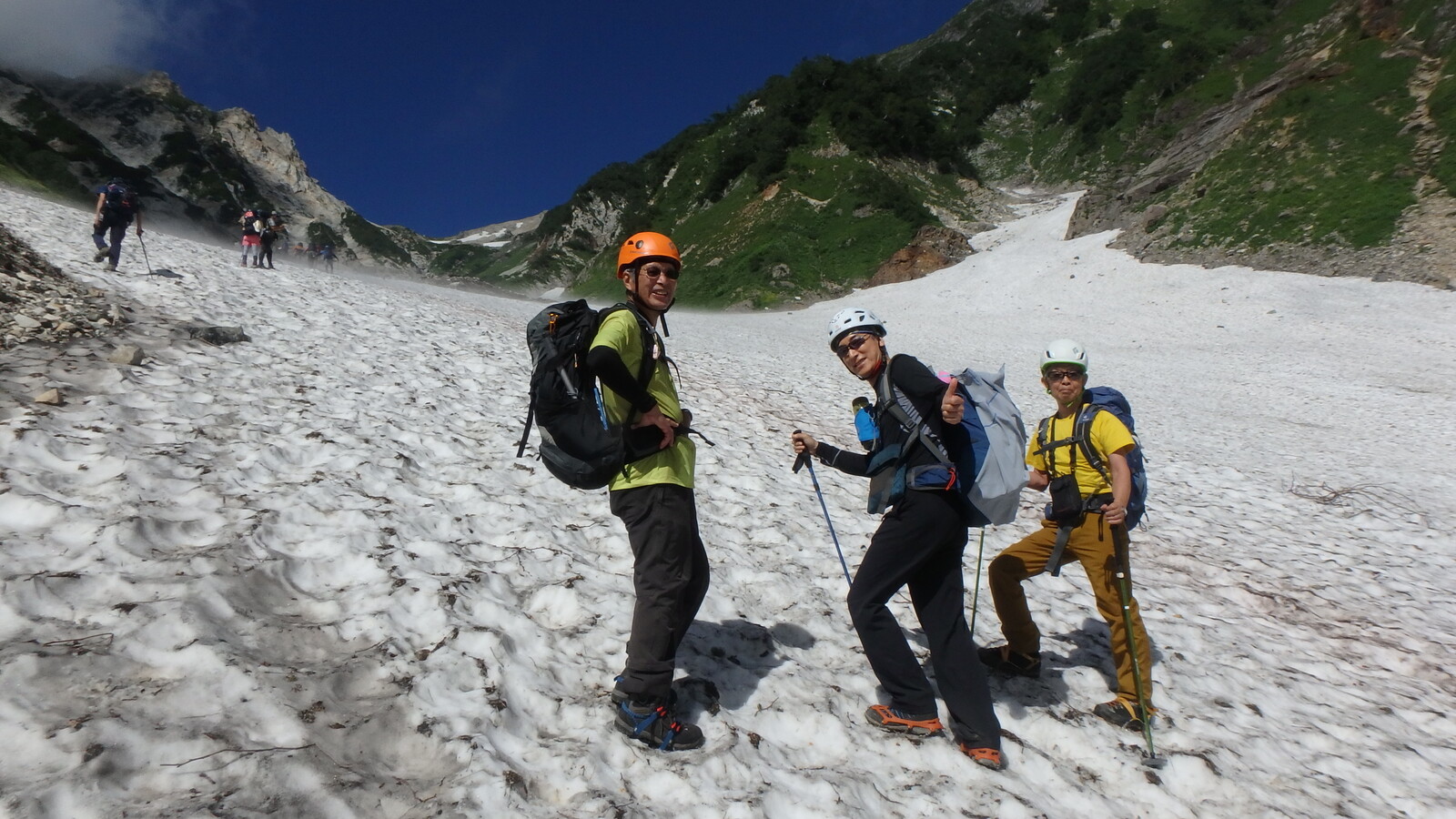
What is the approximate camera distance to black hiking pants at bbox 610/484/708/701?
3.71 metres

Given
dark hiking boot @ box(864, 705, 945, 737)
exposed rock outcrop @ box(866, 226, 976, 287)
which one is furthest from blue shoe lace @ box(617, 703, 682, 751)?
exposed rock outcrop @ box(866, 226, 976, 287)

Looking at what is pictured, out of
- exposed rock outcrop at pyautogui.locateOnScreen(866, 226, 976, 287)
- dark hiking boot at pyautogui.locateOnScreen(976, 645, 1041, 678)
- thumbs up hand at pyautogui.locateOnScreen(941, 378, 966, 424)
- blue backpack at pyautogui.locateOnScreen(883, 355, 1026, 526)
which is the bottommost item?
dark hiking boot at pyautogui.locateOnScreen(976, 645, 1041, 678)

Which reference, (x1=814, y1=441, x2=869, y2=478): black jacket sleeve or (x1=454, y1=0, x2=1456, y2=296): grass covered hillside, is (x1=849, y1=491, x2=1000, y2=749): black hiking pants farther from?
(x1=454, y1=0, x2=1456, y2=296): grass covered hillside

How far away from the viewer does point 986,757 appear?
404 cm

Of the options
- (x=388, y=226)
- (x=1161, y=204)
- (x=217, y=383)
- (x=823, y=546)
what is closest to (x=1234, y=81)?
(x=1161, y=204)

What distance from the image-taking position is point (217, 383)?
24.7 feet

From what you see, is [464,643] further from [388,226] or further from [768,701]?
[388,226]

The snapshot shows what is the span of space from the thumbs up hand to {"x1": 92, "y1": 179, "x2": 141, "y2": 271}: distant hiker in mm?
15868

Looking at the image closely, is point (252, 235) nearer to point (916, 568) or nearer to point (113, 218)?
point (113, 218)

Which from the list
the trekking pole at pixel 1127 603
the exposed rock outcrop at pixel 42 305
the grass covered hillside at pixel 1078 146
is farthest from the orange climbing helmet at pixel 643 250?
the grass covered hillside at pixel 1078 146

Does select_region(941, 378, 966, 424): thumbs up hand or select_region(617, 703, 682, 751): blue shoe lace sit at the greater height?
select_region(941, 378, 966, 424): thumbs up hand

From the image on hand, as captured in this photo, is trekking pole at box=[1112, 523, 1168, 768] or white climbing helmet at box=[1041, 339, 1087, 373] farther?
white climbing helmet at box=[1041, 339, 1087, 373]

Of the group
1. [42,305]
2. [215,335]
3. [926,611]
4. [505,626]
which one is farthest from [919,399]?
[42,305]

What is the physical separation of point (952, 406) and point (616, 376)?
6.55ft
